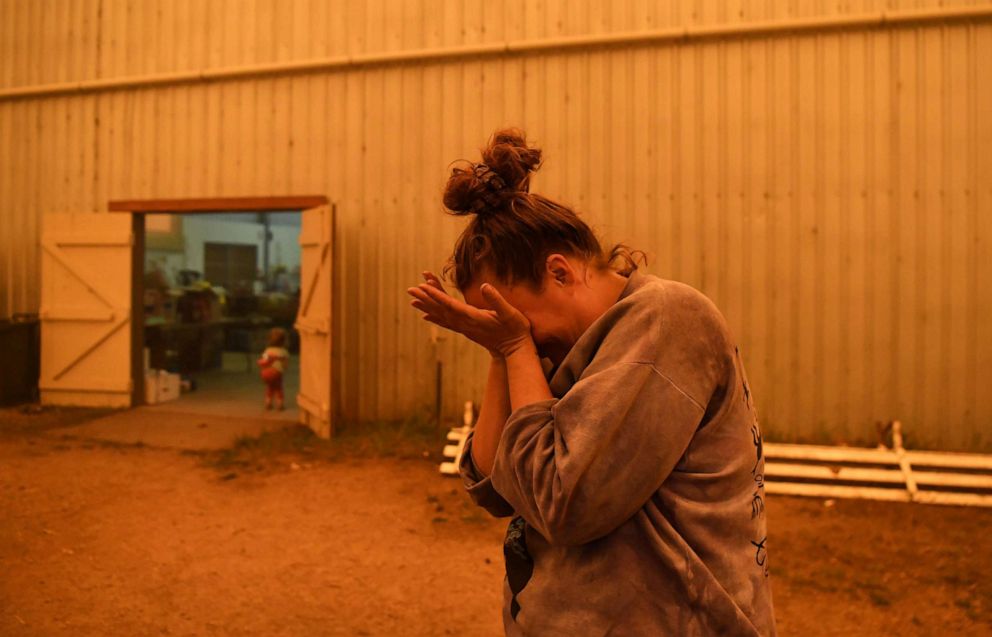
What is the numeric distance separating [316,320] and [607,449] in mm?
6811

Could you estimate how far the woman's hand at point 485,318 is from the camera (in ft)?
4.14

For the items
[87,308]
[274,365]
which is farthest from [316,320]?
[87,308]

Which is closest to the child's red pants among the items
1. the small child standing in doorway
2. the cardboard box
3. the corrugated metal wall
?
the small child standing in doorway

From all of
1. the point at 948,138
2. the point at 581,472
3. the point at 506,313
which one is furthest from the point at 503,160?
the point at 948,138

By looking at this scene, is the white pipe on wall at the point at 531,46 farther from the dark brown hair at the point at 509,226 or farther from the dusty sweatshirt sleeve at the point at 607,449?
the dusty sweatshirt sleeve at the point at 607,449

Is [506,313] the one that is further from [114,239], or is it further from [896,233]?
[114,239]

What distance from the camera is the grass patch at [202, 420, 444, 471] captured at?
22.3 ft

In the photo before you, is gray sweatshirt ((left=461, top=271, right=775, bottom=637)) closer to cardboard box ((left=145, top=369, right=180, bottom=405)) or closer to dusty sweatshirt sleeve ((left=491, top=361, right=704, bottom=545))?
dusty sweatshirt sleeve ((left=491, top=361, right=704, bottom=545))

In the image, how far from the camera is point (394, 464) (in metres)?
6.76

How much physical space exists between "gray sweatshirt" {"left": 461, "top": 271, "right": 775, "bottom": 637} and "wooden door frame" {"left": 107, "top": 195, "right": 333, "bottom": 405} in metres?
7.11

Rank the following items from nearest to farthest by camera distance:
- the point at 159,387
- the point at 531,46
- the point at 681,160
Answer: the point at 681,160 < the point at 531,46 < the point at 159,387

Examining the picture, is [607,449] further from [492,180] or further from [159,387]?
[159,387]

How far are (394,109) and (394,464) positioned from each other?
3.75m

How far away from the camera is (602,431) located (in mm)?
1137
